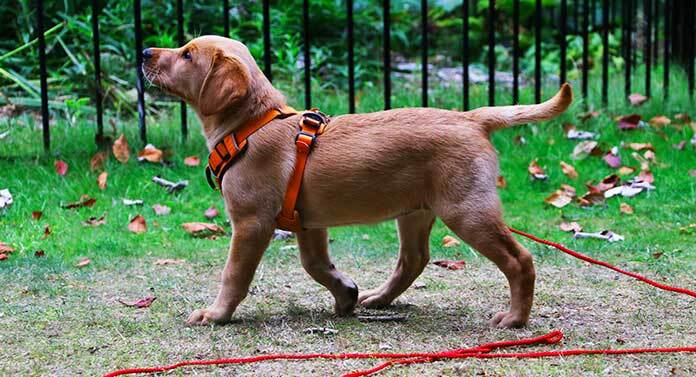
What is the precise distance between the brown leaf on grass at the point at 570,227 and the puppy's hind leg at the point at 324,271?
67.1 inches

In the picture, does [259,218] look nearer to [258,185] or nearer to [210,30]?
[258,185]

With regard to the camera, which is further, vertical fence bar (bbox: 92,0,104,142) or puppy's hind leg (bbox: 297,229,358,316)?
vertical fence bar (bbox: 92,0,104,142)

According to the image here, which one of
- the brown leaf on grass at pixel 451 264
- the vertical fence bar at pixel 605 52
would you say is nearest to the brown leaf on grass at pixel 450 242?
the brown leaf on grass at pixel 451 264

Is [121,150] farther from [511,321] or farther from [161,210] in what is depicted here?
[511,321]

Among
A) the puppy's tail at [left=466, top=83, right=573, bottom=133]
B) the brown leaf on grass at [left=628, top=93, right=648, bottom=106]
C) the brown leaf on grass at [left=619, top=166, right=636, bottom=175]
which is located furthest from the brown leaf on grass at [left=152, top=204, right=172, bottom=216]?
the brown leaf on grass at [left=628, top=93, right=648, bottom=106]

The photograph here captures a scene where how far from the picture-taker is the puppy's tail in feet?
11.0

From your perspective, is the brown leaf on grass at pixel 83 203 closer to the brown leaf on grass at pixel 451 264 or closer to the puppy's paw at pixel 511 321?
the brown leaf on grass at pixel 451 264

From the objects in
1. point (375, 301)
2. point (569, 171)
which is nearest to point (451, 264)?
point (375, 301)

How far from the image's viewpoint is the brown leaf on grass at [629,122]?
661cm

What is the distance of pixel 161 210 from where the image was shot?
5.27 m

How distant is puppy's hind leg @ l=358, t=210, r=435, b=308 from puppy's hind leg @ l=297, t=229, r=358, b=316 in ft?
0.58

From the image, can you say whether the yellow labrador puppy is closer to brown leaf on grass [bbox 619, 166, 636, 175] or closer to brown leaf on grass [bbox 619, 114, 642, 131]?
brown leaf on grass [bbox 619, 166, 636, 175]

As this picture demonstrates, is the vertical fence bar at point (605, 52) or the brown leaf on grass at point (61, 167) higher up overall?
the vertical fence bar at point (605, 52)

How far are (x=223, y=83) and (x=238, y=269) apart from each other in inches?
27.7
